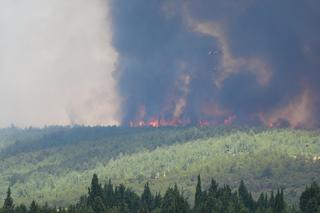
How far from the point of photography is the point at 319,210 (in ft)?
646
